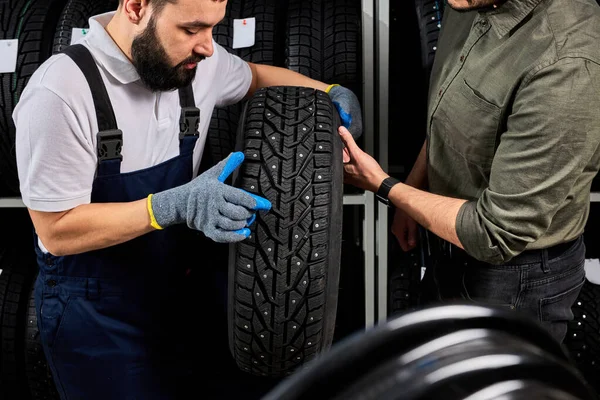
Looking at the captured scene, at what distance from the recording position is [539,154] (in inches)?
46.7

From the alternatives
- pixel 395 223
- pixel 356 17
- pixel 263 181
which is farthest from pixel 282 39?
pixel 263 181

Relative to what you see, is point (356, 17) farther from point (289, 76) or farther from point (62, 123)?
point (62, 123)

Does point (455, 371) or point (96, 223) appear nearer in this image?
point (455, 371)

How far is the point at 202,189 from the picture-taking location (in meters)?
1.27

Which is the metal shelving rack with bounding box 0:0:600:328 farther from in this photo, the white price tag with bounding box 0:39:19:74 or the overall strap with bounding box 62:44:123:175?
the overall strap with bounding box 62:44:123:175

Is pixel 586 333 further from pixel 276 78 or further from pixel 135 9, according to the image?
pixel 135 9

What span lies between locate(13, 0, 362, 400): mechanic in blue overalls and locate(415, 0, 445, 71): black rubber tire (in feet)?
1.00

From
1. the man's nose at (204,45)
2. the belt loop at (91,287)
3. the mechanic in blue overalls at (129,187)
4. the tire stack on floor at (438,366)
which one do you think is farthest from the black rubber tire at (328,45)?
the tire stack on floor at (438,366)

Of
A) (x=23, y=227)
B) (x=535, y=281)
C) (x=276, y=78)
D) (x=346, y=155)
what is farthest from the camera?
(x=23, y=227)

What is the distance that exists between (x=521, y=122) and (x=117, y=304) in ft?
3.24

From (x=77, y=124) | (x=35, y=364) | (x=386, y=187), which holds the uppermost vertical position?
(x=77, y=124)

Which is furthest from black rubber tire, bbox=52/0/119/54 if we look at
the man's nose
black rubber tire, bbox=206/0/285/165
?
the man's nose

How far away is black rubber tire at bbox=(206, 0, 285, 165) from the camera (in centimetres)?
191

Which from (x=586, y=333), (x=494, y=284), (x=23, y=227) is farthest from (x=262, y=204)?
(x=23, y=227)
